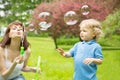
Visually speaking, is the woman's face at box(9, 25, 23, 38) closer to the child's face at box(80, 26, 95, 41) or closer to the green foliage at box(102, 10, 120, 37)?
the child's face at box(80, 26, 95, 41)

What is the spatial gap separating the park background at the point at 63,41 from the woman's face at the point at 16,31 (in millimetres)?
1246

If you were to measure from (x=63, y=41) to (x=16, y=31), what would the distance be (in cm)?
1982

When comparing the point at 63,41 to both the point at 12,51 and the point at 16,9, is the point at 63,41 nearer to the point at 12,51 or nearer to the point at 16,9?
the point at 16,9

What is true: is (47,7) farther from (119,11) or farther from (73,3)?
(119,11)

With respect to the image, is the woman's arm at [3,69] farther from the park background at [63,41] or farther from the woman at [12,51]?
the park background at [63,41]

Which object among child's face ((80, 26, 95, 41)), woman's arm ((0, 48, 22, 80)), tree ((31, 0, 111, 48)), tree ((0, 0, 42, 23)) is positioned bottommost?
tree ((0, 0, 42, 23))

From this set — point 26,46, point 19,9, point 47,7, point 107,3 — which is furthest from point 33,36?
point 26,46

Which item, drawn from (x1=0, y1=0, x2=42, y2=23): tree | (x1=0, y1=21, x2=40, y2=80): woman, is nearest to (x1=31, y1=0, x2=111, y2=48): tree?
(x1=0, y1=21, x2=40, y2=80): woman

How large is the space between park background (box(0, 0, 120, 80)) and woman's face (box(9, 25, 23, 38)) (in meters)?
1.25

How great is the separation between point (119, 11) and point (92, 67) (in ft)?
27.7

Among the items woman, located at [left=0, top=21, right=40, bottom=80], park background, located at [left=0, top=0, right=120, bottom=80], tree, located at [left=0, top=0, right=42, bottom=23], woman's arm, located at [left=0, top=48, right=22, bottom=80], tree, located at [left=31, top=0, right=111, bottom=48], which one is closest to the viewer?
woman's arm, located at [left=0, top=48, right=22, bottom=80]

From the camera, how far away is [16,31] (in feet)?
16.5

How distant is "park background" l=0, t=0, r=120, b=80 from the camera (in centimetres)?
1065

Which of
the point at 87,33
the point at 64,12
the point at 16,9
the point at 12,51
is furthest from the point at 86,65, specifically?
the point at 16,9
